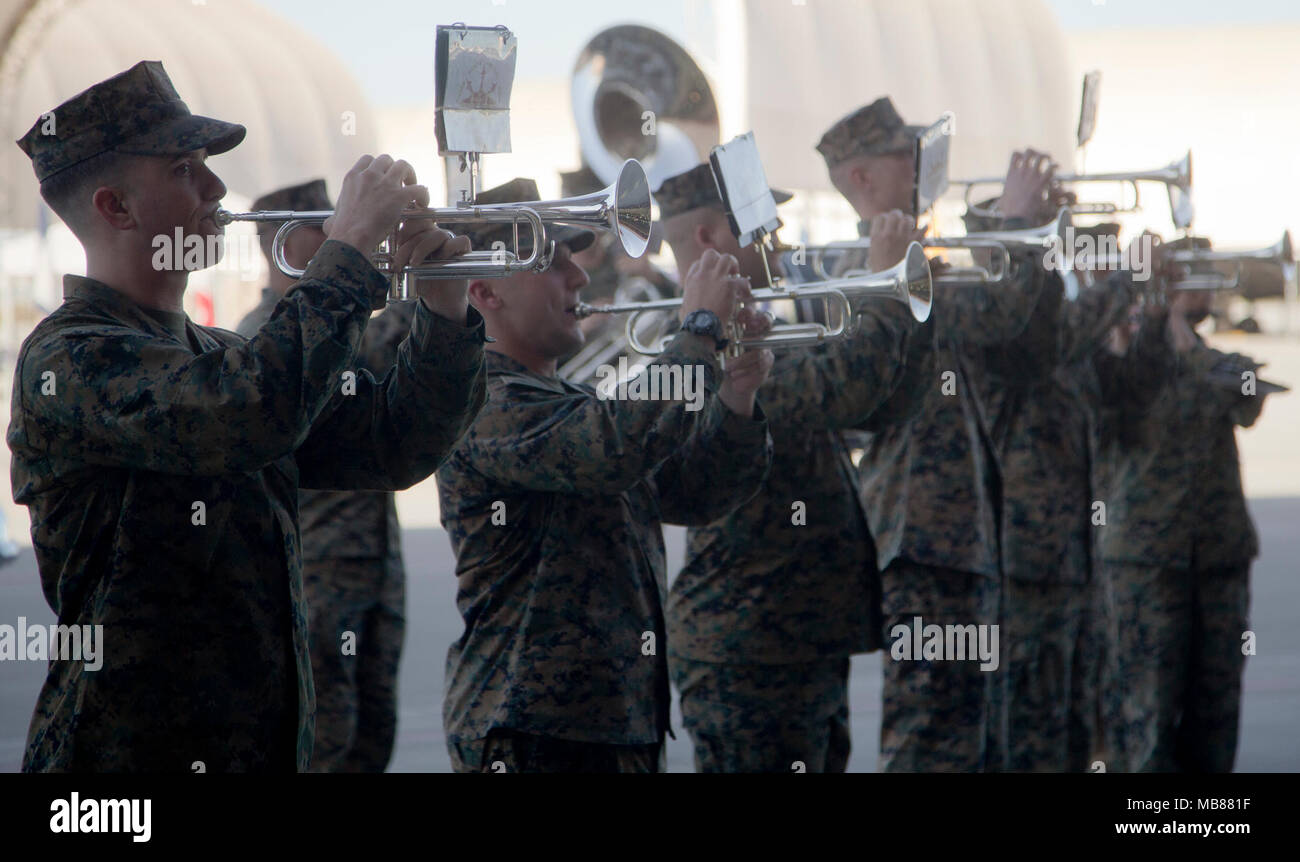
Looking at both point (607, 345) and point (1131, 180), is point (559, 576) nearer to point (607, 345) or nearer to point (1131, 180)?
point (1131, 180)

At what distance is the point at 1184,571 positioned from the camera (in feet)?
17.8

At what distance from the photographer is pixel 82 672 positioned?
220 cm

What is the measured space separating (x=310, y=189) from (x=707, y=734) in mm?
2580

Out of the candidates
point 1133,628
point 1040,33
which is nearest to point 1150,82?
point 1040,33

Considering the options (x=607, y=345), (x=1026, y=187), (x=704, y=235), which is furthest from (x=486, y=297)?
(x=607, y=345)

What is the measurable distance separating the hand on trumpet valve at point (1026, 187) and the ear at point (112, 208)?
10.7 feet

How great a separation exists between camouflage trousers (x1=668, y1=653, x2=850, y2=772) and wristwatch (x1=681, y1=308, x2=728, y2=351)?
3.36 ft

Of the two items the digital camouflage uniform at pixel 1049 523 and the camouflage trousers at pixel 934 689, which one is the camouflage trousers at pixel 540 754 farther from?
the digital camouflage uniform at pixel 1049 523

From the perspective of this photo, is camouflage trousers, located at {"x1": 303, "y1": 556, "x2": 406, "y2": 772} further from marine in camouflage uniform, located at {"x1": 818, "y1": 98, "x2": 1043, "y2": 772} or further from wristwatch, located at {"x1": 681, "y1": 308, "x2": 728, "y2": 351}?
wristwatch, located at {"x1": 681, "y1": 308, "x2": 728, "y2": 351}

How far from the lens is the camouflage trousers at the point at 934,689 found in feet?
14.2

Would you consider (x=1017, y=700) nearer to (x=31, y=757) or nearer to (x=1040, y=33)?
(x=31, y=757)

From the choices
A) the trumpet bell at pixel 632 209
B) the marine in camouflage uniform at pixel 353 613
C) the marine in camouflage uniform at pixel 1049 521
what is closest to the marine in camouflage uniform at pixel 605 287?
the marine in camouflage uniform at pixel 353 613

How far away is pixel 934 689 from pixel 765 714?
0.82 meters

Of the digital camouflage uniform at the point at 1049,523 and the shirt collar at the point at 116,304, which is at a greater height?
the shirt collar at the point at 116,304
